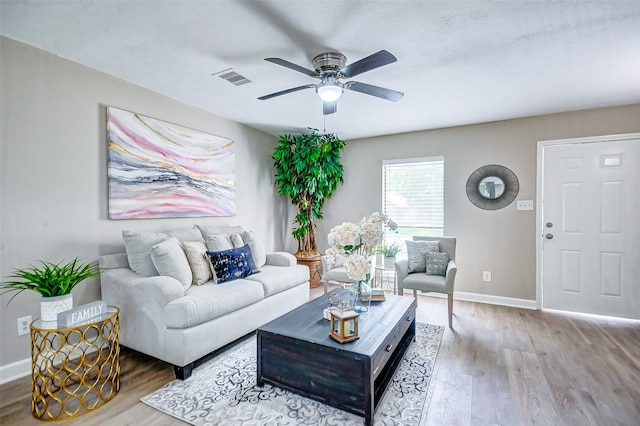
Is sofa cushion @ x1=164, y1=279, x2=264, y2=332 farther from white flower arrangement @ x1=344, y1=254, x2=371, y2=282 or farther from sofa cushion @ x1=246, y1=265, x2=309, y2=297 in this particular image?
white flower arrangement @ x1=344, y1=254, x2=371, y2=282

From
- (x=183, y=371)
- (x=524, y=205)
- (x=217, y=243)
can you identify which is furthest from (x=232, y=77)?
(x=524, y=205)

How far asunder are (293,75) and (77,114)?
72.3 inches

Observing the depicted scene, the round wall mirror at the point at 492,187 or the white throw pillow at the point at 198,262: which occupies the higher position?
the round wall mirror at the point at 492,187

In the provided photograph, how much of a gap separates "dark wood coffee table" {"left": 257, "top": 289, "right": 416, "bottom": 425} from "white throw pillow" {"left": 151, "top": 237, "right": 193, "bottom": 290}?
36.2 inches

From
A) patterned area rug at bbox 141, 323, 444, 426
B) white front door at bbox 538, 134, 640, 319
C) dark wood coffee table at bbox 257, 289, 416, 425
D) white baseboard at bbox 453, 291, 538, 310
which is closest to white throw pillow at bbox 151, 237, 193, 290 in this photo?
patterned area rug at bbox 141, 323, 444, 426

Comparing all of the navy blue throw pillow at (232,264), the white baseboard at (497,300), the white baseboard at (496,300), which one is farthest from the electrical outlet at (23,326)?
the white baseboard at (497,300)

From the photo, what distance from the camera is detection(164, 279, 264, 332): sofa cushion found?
2.13 m

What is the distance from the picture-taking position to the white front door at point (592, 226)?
3.39m

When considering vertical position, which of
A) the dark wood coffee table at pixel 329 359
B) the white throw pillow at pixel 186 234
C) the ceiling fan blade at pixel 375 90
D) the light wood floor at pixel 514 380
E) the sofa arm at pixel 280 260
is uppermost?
the ceiling fan blade at pixel 375 90

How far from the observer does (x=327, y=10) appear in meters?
1.81

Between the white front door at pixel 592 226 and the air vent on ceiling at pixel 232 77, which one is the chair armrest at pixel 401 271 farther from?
the air vent on ceiling at pixel 232 77

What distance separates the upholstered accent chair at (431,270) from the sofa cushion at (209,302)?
5.30 ft

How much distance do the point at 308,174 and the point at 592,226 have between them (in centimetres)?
353

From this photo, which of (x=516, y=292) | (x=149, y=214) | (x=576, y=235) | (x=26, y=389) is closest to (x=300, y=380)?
(x=26, y=389)
